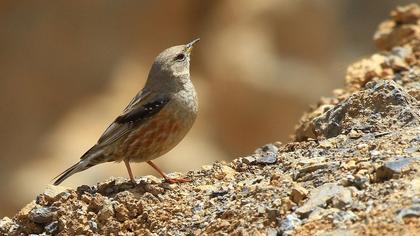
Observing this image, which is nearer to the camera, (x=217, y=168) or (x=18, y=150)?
(x=217, y=168)

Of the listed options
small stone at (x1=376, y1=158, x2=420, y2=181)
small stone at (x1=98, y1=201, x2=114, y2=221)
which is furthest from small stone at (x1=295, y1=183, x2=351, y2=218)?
small stone at (x1=98, y1=201, x2=114, y2=221)

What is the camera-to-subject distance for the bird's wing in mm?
10000

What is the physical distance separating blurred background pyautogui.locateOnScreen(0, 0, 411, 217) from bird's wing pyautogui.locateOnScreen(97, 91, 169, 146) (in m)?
15.8

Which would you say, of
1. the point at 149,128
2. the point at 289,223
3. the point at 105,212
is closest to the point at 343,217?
the point at 289,223

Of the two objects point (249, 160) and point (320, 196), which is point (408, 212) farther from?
point (249, 160)

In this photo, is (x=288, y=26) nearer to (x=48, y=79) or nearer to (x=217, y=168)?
(x=48, y=79)

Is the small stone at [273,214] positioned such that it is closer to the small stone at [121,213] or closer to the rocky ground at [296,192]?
the rocky ground at [296,192]

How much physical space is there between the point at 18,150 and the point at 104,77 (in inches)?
120

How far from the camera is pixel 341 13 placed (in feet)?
97.2

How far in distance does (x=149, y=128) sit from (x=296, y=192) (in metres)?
2.78

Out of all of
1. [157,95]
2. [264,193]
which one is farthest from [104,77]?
[264,193]

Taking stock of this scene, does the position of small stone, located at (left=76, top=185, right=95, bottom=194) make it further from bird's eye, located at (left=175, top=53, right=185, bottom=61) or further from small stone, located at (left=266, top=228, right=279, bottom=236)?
small stone, located at (left=266, top=228, right=279, bottom=236)

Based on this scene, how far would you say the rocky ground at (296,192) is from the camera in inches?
276

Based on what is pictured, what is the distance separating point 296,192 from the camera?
7.49 meters
